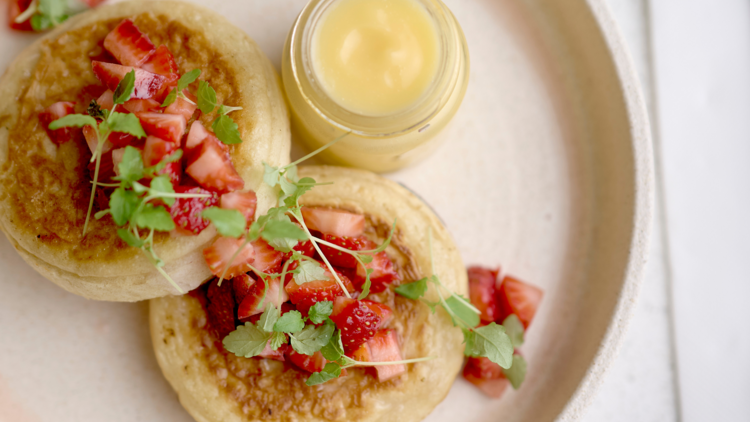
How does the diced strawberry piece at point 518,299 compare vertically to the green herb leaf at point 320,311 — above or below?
below

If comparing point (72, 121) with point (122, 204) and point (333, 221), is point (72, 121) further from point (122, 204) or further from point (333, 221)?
point (333, 221)

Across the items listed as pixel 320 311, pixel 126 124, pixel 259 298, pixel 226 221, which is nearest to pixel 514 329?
pixel 320 311

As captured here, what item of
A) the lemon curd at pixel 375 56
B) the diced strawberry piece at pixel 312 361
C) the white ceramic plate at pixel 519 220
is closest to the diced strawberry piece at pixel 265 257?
A: the diced strawberry piece at pixel 312 361

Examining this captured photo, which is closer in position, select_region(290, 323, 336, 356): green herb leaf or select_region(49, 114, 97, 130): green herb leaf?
select_region(49, 114, 97, 130): green herb leaf

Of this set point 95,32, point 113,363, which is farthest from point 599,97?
point 113,363

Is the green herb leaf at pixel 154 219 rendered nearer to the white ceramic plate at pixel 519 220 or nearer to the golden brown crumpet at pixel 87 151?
the golden brown crumpet at pixel 87 151

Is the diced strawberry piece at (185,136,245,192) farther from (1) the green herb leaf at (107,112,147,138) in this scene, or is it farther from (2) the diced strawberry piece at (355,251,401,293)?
(2) the diced strawberry piece at (355,251,401,293)

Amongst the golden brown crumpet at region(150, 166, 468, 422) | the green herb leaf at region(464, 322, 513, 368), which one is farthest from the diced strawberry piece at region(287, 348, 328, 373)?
the green herb leaf at region(464, 322, 513, 368)
